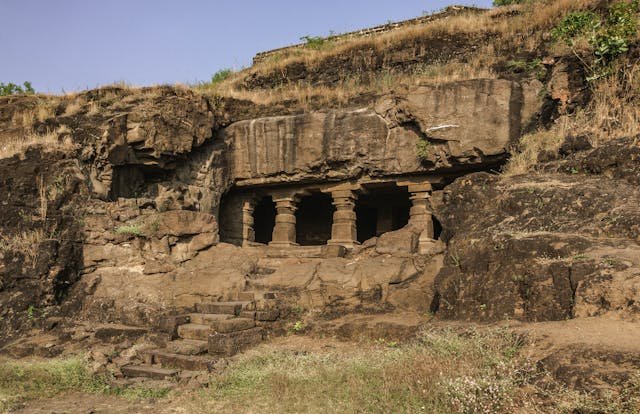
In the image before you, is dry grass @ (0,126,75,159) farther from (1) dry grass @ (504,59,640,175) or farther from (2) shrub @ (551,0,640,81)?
(2) shrub @ (551,0,640,81)

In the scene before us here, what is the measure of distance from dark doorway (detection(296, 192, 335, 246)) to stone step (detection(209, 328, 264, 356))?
30.9 ft

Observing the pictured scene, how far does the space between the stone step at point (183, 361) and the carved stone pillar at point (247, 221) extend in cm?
715

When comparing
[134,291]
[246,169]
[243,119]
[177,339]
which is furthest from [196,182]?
[177,339]

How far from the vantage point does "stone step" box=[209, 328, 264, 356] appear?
8.19 meters

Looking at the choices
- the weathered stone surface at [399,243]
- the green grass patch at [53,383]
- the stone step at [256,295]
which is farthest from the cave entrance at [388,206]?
the green grass patch at [53,383]

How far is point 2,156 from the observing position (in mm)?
11812

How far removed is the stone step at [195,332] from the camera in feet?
29.3

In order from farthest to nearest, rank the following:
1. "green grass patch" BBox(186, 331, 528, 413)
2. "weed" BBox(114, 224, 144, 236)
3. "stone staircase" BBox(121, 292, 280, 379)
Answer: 1. "weed" BBox(114, 224, 144, 236)
2. "stone staircase" BBox(121, 292, 280, 379)
3. "green grass patch" BBox(186, 331, 528, 413)

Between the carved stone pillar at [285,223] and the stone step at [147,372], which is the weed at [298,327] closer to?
the stone step at [147,372]

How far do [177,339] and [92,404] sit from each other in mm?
2549

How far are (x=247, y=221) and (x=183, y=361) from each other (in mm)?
7921

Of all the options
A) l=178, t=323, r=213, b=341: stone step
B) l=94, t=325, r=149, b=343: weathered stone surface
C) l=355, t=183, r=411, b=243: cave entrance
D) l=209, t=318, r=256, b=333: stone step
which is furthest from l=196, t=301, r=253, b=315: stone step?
l=355, t=183, r=411, b=243: cave entrance

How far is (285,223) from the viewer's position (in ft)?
49.5

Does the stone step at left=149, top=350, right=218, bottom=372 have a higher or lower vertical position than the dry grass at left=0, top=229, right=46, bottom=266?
lower
